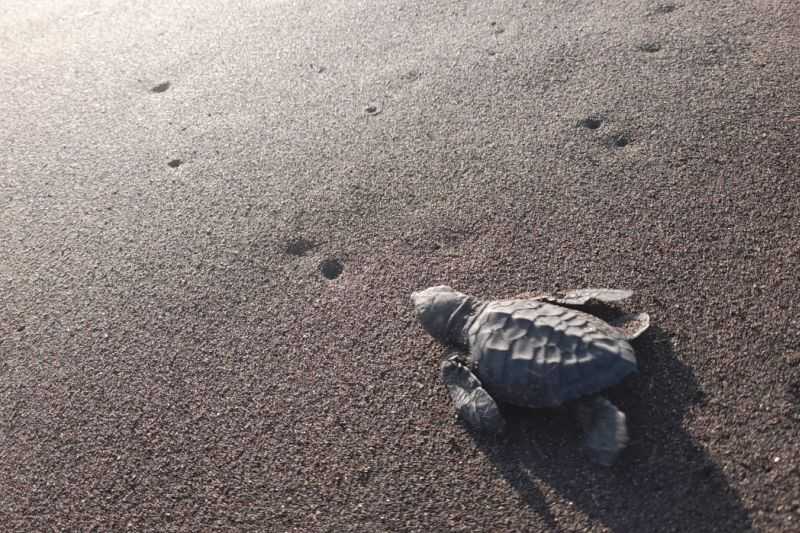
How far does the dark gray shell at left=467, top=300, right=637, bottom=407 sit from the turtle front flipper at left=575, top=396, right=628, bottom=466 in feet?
0.16

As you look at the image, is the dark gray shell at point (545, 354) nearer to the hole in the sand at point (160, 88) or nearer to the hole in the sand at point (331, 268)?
the hole in the sand at point (331, 268)

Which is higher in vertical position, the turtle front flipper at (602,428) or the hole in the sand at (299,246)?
the hole in the sand at (299,246)

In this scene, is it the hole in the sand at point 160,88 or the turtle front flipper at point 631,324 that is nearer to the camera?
the turtle front flipper at point 631,324

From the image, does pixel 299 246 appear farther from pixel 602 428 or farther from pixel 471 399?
pixel 602 428

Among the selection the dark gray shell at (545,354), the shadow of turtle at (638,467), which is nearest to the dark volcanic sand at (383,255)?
the shadow of turtle at (638,467)

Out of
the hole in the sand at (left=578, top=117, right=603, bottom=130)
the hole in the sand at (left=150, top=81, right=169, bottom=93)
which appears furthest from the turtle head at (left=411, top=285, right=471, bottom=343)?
the hole in the sand at (left=150, top=81, right=169, bottom=93)

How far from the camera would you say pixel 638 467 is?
1.29m

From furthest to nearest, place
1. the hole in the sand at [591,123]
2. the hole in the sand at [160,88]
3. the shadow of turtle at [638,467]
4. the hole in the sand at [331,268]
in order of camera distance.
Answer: the hole in the sand at [160,88] → the hole in the sand at [591,123] → the hole in the sand at [331,268] → the shadow of turtle at [638,467]

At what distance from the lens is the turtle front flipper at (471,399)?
1.37 meters

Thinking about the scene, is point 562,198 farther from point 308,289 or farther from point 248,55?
point 248,55

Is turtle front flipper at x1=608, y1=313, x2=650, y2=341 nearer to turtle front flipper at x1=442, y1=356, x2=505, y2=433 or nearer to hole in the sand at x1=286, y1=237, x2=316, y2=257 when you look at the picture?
turtle front flipper at x1=442, y1=356, x2=505, y2=433

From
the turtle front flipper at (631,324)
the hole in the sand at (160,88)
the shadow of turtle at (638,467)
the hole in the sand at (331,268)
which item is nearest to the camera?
the shadow of turtle at (638,467)

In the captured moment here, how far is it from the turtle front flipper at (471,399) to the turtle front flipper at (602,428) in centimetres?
18

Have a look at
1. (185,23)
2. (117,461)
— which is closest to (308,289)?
(117,461)
